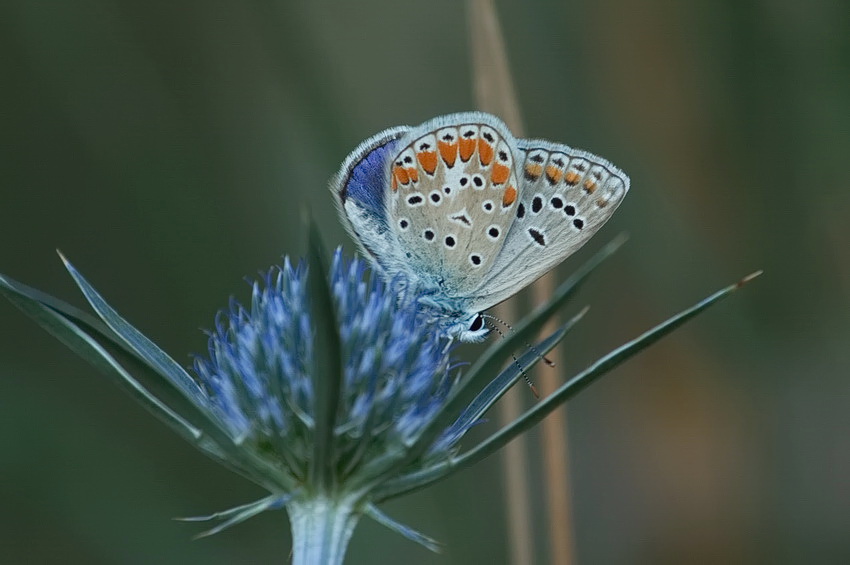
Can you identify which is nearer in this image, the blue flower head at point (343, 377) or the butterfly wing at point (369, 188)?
the blue flower head at point (343, 377)

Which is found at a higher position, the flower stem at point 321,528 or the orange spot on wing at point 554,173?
the orange spot on wing at point 554,173

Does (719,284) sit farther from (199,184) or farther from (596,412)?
(199,184)

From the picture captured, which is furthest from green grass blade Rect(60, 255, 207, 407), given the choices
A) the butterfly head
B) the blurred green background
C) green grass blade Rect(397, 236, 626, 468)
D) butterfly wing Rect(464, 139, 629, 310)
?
the blurred green background

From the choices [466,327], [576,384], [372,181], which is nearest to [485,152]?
[372,181]

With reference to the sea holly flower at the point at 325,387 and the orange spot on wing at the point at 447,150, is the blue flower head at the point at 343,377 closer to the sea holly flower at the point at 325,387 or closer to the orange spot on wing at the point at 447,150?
the sea holly flower at the point at 325,387

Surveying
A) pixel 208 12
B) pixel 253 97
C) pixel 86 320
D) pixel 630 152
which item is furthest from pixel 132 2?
pixel 86 320

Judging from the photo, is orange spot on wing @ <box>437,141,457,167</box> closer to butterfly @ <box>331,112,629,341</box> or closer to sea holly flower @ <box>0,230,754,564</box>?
butterfly @ <box>331,112,629,341</box>

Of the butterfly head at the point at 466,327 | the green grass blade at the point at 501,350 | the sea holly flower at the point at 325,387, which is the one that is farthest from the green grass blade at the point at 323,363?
the butterfly head at the point at 466,327

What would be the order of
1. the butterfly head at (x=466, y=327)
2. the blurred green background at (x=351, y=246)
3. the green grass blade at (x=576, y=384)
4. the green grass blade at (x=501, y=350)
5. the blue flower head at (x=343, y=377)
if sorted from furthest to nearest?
the blurred green background at (x=351, y=246)
the butterfly head at (x=466, y=327)
the blue flower head at (x=343, y=377)
the green grass blade at (x=576, y=384)
the green grass blade at (x=501, y=350)
